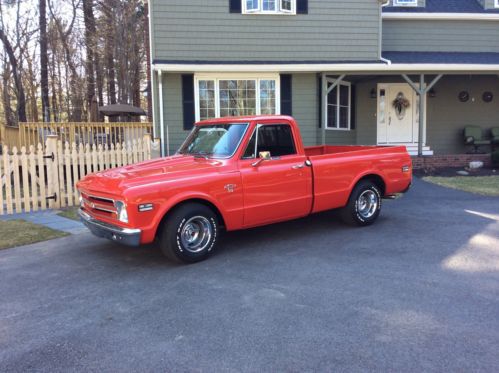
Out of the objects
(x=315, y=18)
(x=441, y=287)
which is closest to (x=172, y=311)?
(x=441, y=287)

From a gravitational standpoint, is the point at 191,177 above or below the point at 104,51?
below

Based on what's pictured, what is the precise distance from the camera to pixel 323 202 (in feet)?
21.3

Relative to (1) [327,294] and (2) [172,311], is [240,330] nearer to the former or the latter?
(2) [172,311]

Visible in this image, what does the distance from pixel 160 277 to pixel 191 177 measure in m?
1.23

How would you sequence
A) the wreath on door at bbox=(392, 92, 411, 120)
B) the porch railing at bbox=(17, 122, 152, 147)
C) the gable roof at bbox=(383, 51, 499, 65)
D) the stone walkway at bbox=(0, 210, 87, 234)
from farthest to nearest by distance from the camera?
the wreath on door at bbox=(392, 92, 411, 120), the porch railing at bbox=(17, 122, 152, 147), the gable roof at bbox=(383, 51, 499, 65), the stone walkway at bbox=(0, 210, 87, 234)

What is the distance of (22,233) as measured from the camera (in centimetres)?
687

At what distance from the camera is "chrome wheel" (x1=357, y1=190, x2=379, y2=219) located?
7.12 m

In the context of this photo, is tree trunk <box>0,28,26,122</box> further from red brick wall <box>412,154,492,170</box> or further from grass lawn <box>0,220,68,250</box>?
red brick wall <box>412,154,492,170</box>

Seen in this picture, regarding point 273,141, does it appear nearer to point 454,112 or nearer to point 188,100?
A: point 188,100

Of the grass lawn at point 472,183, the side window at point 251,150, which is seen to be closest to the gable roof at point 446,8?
the grass lawn at point 472,183

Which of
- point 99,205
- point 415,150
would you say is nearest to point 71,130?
point 99,205

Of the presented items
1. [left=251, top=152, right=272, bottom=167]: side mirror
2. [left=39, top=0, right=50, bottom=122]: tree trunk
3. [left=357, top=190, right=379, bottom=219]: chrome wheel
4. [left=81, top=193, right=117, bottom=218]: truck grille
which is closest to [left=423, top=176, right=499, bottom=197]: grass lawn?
[left=357, top=190, right=379, bottom=219]: chrome wheel

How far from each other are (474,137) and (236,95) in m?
8.97

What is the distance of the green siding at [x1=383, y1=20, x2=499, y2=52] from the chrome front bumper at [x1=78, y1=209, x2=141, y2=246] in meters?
12.9
